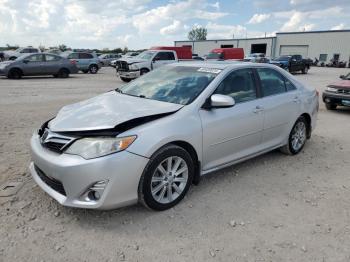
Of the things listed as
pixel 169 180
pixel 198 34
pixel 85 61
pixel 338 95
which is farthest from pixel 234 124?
pixel 198 34

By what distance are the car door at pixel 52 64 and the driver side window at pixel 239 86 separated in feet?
54.5

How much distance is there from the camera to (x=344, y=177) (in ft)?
15.7

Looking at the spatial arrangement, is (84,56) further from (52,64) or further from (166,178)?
(166,178)

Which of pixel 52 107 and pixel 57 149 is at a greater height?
pixel 57 149

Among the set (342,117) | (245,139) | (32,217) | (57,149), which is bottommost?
(342,117)

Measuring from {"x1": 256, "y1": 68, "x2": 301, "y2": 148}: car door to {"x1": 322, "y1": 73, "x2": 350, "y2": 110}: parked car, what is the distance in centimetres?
515

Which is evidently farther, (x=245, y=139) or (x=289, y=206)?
(x=245, y=139)

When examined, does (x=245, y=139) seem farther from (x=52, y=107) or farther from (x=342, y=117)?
(x=52, y=107)

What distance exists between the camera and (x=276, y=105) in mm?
4973

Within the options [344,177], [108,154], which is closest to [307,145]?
[344,177]

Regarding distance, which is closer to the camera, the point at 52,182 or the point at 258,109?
the point at 52,182

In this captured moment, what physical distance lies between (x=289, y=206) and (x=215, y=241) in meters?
1.19

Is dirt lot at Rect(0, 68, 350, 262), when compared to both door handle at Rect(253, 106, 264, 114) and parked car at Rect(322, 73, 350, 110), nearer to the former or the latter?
door handle at Rect(253, 106, 264, 114)

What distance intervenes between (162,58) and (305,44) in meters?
41.6
